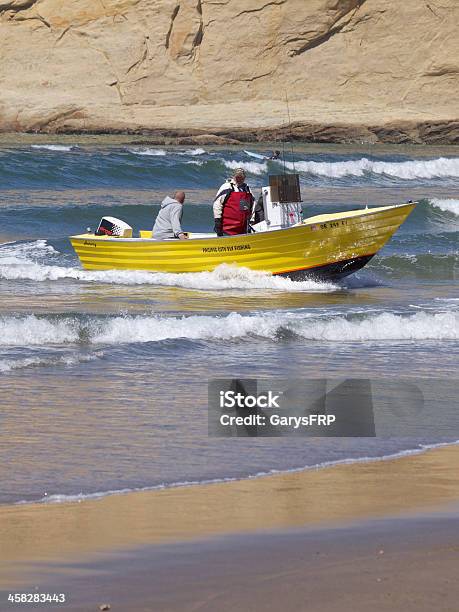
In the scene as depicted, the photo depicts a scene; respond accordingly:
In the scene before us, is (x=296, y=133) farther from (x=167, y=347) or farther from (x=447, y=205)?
(x=167, y=347)

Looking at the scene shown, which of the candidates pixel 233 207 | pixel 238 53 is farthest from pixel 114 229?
pixel 238 53

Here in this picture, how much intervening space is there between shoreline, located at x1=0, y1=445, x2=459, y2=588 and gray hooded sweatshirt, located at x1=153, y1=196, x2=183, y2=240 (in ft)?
32.1

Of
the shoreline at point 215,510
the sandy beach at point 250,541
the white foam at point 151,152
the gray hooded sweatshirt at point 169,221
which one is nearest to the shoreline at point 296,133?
the white foam at point 151,152

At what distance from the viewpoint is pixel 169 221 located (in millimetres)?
17125

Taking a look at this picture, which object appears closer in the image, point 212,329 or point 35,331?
point 35,331

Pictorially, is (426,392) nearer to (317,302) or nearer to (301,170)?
(317,302)

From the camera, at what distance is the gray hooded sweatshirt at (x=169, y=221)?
16.9 meters

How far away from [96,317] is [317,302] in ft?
11.6

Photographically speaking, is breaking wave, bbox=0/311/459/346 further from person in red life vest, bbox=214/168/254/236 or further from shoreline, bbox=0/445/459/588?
shoreline, bbox=0/445/459/588

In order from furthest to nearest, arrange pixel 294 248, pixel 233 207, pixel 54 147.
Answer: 1. pixel 54 147
2. pixel 294 248
3. pixel 233 207

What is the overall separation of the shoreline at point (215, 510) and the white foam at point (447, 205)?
2129cm

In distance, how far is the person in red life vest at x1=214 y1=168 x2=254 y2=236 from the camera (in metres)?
16.5

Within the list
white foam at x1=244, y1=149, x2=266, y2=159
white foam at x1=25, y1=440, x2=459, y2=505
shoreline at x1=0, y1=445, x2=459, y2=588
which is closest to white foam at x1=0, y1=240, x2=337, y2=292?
white foam at x1=25, y1=440, x2=459, y2=505

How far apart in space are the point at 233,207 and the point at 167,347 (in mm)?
5585
